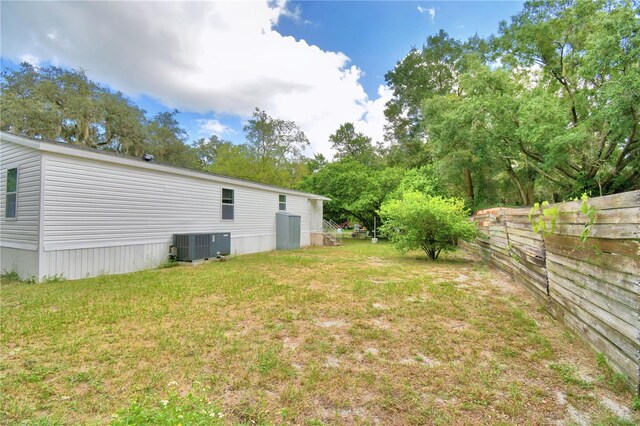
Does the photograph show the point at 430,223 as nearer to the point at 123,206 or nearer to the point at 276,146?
the point at 123,206

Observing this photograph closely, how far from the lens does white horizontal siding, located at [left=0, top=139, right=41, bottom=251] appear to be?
6.32 metres

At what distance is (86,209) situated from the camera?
695 centimetres

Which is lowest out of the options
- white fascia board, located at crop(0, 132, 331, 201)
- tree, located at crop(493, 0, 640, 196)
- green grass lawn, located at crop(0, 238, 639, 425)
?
green grass lawn, located at crop(0, 238, 639, 425)

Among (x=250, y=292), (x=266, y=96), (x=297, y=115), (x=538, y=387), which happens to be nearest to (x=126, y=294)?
(x=250, y=292)

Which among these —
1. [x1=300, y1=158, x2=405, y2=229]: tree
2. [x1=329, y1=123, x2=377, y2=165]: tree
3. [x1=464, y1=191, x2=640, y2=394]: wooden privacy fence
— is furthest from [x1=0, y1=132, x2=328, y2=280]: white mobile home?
[x1=329, y1=123, x2=377, y2=165]: tree

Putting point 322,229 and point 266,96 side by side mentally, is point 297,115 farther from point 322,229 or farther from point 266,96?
point 322,229

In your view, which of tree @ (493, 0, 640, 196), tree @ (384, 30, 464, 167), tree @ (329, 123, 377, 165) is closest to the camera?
tree @ (493, 0, 640, 196)

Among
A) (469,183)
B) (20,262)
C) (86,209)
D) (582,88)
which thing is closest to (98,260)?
(86,209)

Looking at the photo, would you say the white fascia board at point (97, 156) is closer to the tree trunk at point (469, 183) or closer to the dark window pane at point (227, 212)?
the dark window pane at point (227, 212)

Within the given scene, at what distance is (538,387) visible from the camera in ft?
7.94

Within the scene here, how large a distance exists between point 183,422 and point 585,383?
3155mm

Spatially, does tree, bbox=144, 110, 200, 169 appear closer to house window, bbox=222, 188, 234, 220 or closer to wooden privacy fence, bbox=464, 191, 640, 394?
house window, bbox=222, 188, 234, 220

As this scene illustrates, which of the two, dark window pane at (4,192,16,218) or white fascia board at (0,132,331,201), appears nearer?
white fascia board at (0,132,331,201)

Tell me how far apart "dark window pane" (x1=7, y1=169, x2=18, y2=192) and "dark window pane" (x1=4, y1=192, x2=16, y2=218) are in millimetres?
161
